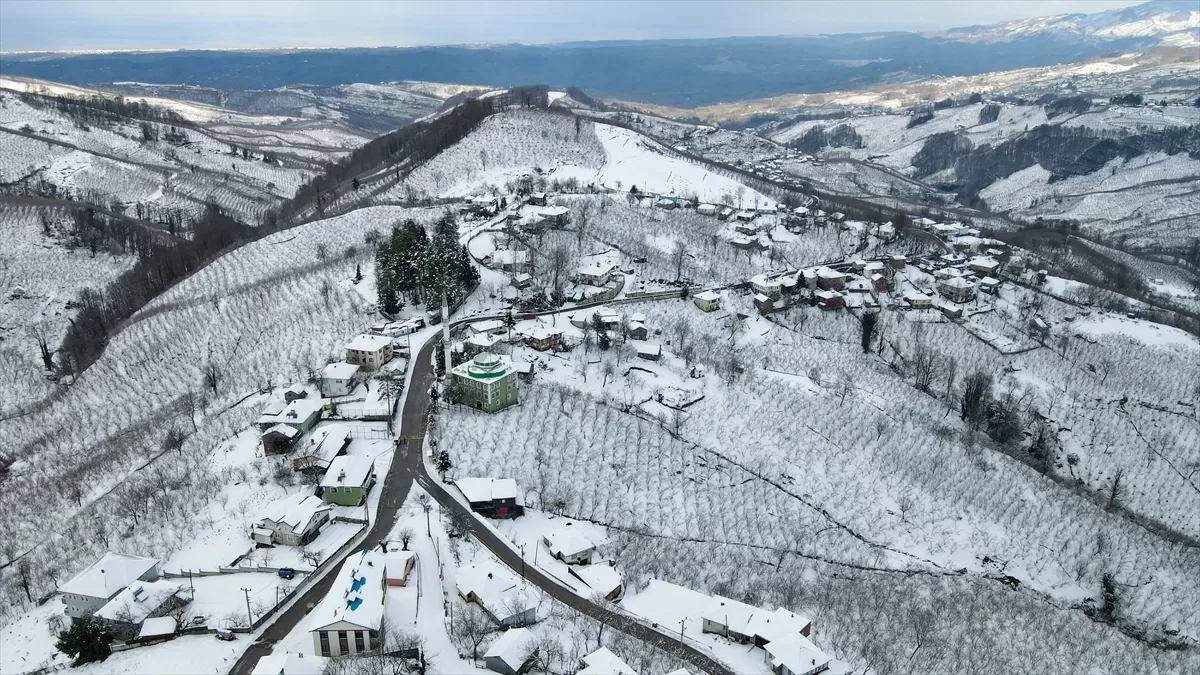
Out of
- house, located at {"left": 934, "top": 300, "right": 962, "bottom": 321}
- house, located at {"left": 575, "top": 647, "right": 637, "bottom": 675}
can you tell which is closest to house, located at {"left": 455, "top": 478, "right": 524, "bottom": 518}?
house, located at {"left": 575, "top": 647, "right": 637, "bottom": 675}

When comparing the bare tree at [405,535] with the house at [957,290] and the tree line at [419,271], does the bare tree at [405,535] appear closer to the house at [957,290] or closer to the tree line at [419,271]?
the tree line at [419,271]

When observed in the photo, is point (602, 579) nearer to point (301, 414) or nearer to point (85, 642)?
point (85, 642)

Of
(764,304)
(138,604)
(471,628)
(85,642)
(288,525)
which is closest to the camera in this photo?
(85,642)

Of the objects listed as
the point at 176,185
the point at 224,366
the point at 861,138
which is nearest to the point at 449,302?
the point at 224,366

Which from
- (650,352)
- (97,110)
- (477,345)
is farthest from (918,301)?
(97,110)

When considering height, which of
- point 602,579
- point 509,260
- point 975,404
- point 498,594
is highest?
point 509,260

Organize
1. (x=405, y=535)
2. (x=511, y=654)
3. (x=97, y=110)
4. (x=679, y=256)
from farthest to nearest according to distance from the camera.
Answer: (x=97, y=110) → (x=679, y=256) → (x=405, y=535) → (x=511, y=654)

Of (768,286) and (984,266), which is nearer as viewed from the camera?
(768,286)
